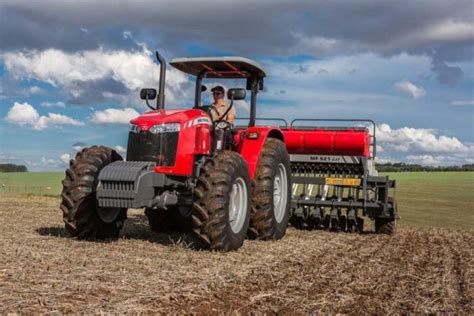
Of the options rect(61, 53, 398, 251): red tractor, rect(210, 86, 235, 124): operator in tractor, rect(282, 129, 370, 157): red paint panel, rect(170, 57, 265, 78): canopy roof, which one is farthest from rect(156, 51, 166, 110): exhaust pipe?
rect(282, 129, 370, 157): red paint panel

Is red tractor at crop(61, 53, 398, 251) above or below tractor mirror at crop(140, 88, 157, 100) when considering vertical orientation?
below

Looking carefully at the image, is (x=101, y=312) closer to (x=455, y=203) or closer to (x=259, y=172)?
(x=259, y=172)

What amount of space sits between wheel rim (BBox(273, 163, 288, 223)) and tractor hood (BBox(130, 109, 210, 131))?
6.48 ft

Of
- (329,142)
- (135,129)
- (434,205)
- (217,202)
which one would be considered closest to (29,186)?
(434,205)

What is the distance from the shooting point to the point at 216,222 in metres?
6.93

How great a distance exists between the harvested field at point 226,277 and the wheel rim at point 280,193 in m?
0.79

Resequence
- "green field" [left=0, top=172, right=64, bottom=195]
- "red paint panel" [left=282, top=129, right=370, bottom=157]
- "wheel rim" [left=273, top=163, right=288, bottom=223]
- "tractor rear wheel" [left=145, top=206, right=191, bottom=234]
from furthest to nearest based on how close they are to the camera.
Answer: "green field" [left=0, top=172, right=64, bottom=195] < "red paint panel" [left=282, top=129, right=370, bottom=157] < "wheel rim" [left=273, top=163, right=288, bottom=223] < "tractor rear wheel" [left=145, top=206, right=191, bottom=234]

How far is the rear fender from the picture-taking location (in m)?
8.61

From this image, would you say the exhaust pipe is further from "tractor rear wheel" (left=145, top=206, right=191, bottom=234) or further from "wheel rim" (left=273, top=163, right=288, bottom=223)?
"wheel rim" (left=273, top=163, right=288, bottom=223)

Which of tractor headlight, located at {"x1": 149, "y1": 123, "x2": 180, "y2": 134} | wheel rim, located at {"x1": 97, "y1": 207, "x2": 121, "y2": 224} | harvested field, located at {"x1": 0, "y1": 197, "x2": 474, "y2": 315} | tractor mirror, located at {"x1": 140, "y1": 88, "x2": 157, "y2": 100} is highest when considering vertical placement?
tractor mirror, located at {"x1": 140, "y1": 88, "x2": 157, "y2": 100}

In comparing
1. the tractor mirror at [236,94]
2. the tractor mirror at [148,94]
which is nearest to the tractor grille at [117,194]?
the tractor mirror at [148,94]

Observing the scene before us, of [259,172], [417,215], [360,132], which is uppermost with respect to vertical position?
[360,132]

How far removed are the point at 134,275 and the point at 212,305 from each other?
116 cm

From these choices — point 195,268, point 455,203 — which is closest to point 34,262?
point 195,268
